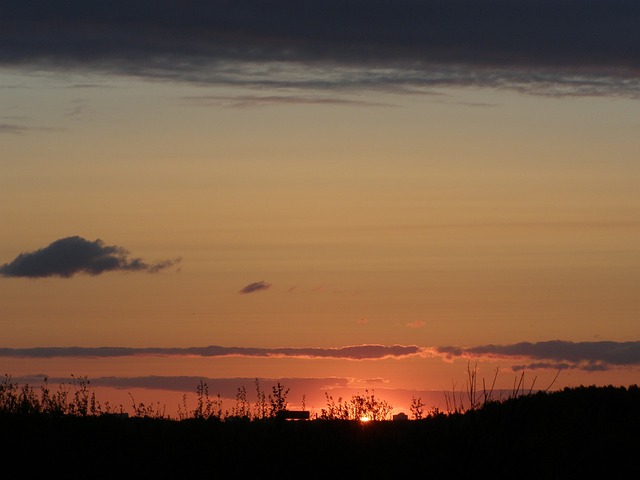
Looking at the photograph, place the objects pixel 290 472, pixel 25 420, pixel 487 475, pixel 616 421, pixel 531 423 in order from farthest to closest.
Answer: pixel 616 421 → pixel 531 423 → pixel 25 420 → pixel 290 472 → pixel 487 475

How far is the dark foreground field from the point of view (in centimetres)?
1944

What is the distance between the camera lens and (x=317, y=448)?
2103cm

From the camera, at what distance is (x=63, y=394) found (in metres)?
22.9

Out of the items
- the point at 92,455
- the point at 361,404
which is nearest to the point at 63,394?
the point at 92,455

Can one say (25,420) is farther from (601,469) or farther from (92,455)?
(601,469)

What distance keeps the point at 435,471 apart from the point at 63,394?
8611 mm

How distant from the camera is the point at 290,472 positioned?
20266mm

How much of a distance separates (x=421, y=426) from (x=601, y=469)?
3.97 meters

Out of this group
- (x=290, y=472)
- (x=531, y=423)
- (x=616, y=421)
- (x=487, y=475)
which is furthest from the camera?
(x=616, y=421)

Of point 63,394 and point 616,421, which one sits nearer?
point 63,394

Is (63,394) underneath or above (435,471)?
above

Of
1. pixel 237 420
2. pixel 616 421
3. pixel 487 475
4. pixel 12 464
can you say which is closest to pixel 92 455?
pixel 12 464

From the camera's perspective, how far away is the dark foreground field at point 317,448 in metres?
19.4

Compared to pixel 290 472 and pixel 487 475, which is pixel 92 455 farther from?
Answer: pixel 487 475
